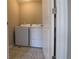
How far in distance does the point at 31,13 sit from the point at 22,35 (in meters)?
1.12

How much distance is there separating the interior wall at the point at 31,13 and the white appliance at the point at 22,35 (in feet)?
2.14

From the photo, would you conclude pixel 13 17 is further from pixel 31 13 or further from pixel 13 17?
pixel 31 13

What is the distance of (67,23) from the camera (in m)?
1.73

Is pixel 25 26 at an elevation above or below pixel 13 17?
below

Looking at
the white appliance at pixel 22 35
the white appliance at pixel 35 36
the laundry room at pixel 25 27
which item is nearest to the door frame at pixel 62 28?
the laundry room at pixel 25 27

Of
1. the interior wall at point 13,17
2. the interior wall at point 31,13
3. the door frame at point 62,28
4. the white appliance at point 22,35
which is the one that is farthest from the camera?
the interior wall at point 31,13


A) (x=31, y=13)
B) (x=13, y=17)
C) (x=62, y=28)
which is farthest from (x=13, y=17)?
(x=62, y=28)

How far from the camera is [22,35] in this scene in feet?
14.7

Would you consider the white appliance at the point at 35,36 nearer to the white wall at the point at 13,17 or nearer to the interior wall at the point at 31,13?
the interior wall at the point at 31,13

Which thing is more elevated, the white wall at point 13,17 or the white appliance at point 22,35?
the white wall at point 13,17

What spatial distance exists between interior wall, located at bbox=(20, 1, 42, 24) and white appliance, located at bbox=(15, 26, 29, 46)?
65cm

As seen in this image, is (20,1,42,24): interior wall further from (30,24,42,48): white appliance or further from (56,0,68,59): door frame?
(56,0,68,59): door frame

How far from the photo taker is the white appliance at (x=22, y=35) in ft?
14.7

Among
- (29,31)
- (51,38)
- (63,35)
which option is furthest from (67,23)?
(29,31)
